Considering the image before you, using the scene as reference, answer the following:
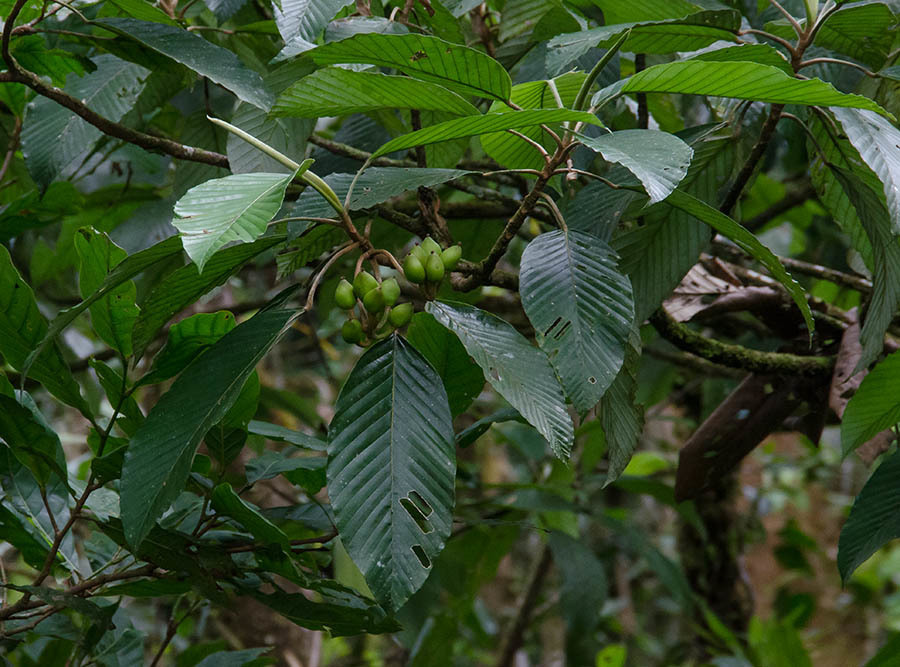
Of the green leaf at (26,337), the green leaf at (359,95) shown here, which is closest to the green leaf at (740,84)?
the green leaf at (359,95)

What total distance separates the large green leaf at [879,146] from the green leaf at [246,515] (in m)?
0.68

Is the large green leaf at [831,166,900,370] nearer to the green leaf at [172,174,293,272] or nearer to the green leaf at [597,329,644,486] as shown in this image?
the green leaf at [597,329,644,486]

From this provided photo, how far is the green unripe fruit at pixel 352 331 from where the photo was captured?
78cm

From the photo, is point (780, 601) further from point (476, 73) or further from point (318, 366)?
point (476, 73)

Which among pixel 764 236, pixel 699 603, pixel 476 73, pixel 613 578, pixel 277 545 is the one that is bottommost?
pixel 613 578

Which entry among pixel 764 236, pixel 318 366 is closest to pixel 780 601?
pixel 764 236

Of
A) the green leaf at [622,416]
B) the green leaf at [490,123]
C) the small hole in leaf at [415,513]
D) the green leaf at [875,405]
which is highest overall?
the green leaf at [490,123]

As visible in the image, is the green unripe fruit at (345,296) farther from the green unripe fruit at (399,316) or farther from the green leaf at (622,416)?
the green leaf at (622,416)

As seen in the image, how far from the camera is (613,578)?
394 centimetres

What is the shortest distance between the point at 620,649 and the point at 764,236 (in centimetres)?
115

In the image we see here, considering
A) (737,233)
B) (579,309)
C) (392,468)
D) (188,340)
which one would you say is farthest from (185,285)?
(737,233)

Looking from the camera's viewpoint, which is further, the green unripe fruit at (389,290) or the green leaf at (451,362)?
the green leaf at (451,362)

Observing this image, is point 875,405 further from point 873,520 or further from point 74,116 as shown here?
point 74,116

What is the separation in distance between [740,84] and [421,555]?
1.62 ft
